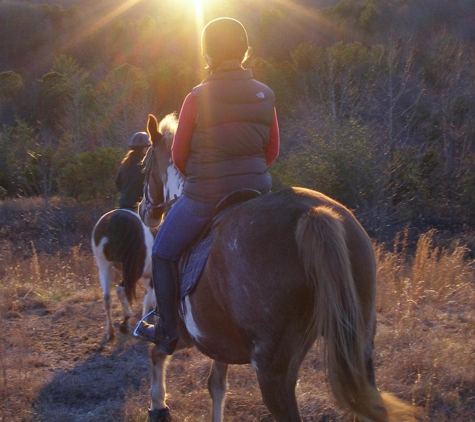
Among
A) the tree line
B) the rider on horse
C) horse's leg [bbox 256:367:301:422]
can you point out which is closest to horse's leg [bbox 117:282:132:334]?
the rider on horse

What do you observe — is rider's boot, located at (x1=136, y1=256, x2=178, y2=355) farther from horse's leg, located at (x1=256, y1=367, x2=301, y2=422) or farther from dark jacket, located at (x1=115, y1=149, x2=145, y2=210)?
dark jacket, located at (x1=115, y1=149, x2=145, y2=210)

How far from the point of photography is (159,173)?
520 cm

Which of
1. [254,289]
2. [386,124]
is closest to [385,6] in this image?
[386,124]

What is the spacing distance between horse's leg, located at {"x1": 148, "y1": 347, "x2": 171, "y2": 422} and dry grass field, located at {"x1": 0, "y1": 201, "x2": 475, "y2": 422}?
0.33 feet

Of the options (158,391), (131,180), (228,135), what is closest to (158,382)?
(158,391)

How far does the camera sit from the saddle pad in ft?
11.9

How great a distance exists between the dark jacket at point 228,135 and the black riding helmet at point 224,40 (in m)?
0.14

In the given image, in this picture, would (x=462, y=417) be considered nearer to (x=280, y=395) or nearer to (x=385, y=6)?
(x=280, y=395)

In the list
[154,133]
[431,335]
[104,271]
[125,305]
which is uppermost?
[154,133]

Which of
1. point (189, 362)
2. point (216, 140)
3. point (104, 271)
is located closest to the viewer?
point (216, 140)

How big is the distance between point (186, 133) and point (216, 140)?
218mm

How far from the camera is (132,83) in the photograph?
25.7m

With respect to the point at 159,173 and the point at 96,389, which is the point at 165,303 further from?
the point at 96,389

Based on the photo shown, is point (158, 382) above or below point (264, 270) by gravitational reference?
below
